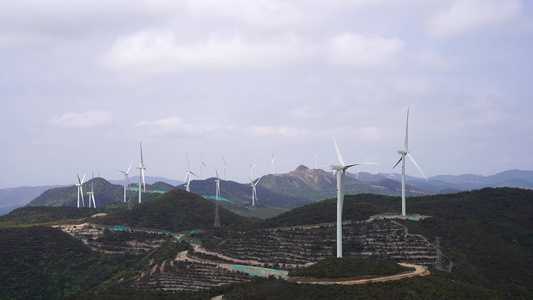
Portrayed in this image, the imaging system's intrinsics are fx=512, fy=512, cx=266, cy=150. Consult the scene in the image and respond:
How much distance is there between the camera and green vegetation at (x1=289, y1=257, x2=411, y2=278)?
2640 inches

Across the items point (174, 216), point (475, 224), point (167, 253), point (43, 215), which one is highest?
point (475, 224)

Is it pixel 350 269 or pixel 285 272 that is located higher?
pixel 350 269

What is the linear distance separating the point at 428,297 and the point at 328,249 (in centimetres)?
4410

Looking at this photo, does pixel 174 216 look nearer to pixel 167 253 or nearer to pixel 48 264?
pixel 48 264

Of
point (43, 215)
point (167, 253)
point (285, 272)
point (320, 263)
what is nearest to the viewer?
point (320, 263)

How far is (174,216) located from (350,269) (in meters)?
98.0

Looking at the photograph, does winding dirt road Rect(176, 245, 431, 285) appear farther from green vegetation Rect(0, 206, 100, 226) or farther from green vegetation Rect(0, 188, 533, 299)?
green vegetation Rect(0, 206, 100, 226)

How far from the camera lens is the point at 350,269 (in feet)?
223

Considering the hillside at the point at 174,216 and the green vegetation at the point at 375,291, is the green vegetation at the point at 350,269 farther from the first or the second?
the hillside at the point at 174,216

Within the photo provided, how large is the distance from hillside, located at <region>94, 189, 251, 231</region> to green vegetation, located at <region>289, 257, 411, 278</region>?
248 feet

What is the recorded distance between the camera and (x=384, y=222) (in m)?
110

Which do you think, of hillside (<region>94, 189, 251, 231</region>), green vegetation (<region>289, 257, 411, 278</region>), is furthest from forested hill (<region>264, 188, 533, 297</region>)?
hillside (<region>94, 189, 251, 231</region>)

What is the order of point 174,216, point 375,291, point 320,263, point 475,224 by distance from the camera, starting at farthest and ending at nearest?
point 174,216 → point 475,224 → point 320,263 → point 375,291

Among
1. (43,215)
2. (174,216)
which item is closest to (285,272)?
(174,216)
